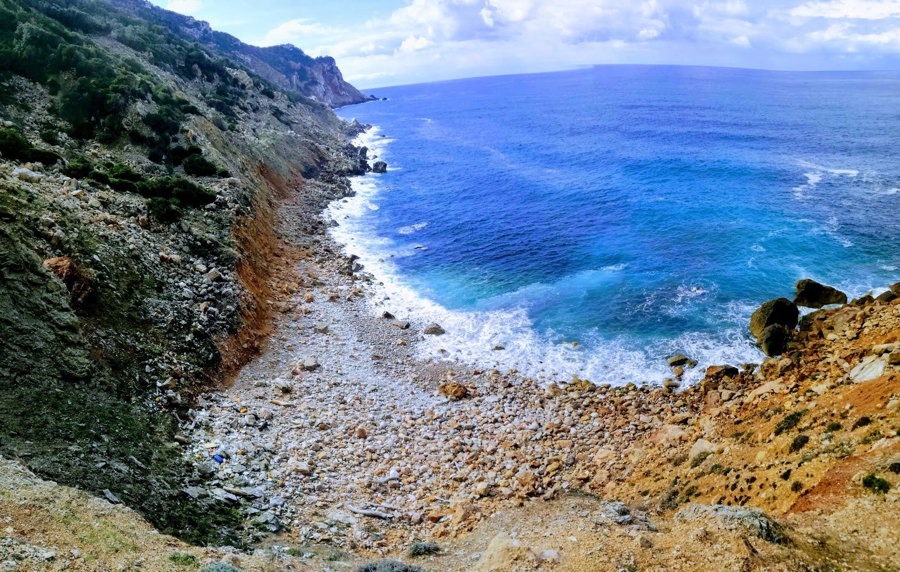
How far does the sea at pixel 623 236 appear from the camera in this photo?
122 ft

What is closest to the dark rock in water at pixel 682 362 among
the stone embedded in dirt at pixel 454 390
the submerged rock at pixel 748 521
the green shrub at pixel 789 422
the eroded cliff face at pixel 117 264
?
the green shrub at pixel 789 422

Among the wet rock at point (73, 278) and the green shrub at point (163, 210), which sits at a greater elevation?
the green shrub at point (163, 210)

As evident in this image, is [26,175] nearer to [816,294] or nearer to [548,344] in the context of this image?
[548,344]

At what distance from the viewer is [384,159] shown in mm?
107812

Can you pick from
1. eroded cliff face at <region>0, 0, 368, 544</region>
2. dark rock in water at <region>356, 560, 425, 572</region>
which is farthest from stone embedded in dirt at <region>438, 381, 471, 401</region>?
dark rock in water at <region>356, 560, 425, 572</region>

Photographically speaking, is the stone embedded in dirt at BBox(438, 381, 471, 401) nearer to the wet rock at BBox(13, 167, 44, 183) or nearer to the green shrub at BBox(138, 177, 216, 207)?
the green shrub at BBox(138, 177, 216, 207)

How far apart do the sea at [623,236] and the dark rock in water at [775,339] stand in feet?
3.35

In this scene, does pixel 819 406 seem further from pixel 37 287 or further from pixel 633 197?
pixel 633 197

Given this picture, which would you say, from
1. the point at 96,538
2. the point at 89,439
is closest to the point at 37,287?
the point at 89,439

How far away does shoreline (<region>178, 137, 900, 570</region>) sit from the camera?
2127 centimetres

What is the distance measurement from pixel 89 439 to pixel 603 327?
107 ft

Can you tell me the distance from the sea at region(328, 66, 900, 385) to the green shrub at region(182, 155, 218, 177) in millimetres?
15632

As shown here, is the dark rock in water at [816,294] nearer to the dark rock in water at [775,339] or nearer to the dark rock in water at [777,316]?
the dark rock in water at [777,316]

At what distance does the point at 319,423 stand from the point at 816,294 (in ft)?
122
